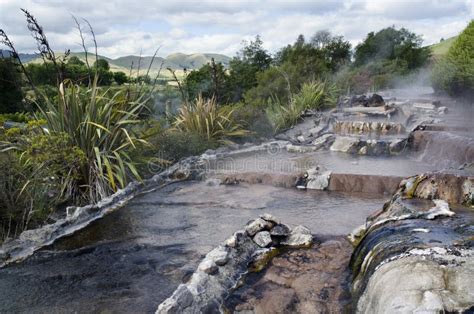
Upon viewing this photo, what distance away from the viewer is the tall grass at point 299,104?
11.2m

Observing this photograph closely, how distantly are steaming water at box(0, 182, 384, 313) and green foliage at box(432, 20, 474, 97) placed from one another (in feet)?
26.4

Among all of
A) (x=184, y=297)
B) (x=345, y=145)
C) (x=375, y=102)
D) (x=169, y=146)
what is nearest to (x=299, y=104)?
(x=375, y=102)

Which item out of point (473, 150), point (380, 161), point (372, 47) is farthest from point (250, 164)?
point (372, 47)

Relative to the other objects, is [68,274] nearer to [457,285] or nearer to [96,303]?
[96,303]

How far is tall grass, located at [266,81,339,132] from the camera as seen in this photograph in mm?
11203

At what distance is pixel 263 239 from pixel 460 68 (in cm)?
1039

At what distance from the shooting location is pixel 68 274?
3.42 m

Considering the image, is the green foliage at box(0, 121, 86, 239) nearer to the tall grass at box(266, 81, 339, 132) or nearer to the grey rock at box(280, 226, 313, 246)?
the grey rock at box(280, 226, 313, 246)

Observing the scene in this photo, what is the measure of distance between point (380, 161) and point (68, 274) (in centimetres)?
551

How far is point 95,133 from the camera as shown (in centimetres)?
527

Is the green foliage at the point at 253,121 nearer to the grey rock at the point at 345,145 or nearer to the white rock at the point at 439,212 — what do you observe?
the grey rock at the point at 345,145

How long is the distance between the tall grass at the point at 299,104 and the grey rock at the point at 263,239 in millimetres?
7082

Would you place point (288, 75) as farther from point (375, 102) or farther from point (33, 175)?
point (33, 175)

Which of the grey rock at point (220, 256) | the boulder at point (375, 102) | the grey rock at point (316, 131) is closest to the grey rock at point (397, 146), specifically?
the grey rock at point (316, 131)
